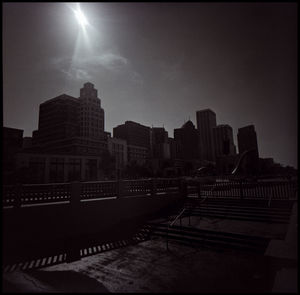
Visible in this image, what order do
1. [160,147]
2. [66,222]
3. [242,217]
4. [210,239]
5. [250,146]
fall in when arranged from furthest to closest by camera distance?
[160,147]
[250,146]
[242,217]
[66,222]
[210,239]

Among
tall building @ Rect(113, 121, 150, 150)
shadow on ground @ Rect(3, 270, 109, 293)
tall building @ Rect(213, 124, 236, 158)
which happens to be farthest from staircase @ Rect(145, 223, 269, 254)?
tall building @ Rect(113, 121, 150, 150)

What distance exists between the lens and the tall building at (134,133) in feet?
471

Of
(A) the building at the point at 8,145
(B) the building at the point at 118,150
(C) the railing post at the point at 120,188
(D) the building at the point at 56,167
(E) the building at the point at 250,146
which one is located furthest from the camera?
(B) the building at the point at 118,150

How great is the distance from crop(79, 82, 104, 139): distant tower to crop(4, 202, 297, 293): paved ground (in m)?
99.6

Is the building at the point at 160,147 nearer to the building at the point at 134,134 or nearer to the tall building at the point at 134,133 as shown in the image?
the building at the point at 134,134

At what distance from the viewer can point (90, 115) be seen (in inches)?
4087

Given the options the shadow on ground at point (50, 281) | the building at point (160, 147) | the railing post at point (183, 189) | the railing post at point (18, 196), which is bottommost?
the shadow on ground at point (50, 281)

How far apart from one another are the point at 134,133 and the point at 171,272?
14219 centimetres

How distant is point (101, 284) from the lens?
5223 millimetres

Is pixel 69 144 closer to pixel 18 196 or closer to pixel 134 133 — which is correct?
pixel 134 133

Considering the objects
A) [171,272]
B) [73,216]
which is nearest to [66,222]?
[73,216]

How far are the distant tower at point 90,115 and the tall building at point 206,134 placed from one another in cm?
7841

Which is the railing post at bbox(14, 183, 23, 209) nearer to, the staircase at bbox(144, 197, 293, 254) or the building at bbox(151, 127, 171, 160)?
the staircase at bbox(144, 197, 293, 254)

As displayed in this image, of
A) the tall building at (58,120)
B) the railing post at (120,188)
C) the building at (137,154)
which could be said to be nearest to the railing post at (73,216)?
the railing post at (120,188)
